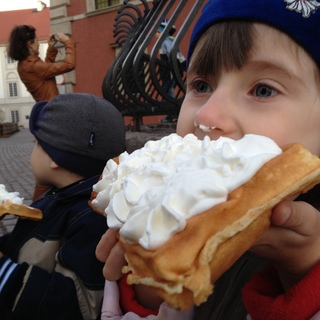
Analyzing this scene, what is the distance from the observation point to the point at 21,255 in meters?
1.84

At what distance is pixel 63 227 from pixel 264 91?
3.83 ft

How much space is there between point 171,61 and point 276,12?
2.02 metres

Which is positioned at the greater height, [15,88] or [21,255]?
[21,255]

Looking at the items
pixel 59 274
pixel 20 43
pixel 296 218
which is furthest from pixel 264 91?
pixel 20 43

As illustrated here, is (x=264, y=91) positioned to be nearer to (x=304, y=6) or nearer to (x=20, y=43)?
(x=304, y=6)

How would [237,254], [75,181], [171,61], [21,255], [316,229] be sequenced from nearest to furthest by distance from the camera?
[237,254] → [316,229] → [21,255] → [75,181] → [171,61]

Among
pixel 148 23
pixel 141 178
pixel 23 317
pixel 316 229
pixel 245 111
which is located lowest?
pixel 23 317

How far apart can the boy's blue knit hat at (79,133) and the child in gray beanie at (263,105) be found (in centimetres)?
99

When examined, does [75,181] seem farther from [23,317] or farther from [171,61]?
[171,61]

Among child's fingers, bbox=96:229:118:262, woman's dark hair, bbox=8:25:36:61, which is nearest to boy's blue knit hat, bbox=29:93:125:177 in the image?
child's fingers, bbox=96:229:118:262

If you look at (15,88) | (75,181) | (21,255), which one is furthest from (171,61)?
(15,88)

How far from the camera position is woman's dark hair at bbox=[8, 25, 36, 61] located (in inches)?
214

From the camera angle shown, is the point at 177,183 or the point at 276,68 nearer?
the point at 177,183

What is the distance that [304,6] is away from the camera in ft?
3.58
